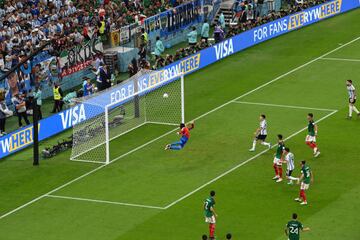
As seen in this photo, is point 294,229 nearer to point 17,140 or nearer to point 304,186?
point 304,186

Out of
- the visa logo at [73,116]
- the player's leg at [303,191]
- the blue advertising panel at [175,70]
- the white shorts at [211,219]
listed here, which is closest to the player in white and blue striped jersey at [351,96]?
the blue advertising panel at [175,70]

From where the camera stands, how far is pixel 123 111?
5703 centimetres

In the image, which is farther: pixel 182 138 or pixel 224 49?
pixel 224 49

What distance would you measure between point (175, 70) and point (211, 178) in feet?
55.2

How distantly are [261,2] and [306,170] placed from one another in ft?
112

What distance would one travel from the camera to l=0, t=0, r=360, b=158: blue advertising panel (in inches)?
2148

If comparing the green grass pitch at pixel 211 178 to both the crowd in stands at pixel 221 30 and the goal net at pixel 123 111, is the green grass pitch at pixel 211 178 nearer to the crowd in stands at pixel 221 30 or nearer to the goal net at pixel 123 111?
the goal net at pixel 123 111

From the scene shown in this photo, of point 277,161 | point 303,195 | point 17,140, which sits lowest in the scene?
point 17,140

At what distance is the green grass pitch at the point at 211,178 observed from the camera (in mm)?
44500

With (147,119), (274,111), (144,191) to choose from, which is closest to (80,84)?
(147,119)

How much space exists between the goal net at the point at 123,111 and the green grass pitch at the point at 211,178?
0.73 meters

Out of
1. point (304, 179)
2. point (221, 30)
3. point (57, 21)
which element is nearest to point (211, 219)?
point (304, 179)

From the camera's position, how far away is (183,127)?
5288 cm

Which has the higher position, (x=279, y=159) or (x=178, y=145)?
(x=279, y=159)
